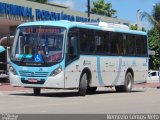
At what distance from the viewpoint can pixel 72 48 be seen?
22.4 m

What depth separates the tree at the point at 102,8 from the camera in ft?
286

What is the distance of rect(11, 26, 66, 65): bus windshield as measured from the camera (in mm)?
21781

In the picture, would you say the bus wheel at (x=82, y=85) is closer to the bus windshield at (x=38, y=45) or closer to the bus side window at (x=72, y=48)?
the bus side window at (x=72, y=48)

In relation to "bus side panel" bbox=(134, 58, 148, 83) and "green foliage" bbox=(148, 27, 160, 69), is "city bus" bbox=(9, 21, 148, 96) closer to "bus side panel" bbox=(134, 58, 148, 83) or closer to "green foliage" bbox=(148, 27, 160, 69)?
"bus side panel" bbox=(134, 58, 148, 83)

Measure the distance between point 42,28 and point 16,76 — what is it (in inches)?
90.9

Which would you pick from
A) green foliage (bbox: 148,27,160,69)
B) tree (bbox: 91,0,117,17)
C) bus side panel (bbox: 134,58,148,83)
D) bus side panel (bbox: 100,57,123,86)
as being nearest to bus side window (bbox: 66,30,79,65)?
bus side panel (bbox: 100,57,123,86)

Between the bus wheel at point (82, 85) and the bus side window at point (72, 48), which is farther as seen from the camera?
the bus wheel at point (82, 85)

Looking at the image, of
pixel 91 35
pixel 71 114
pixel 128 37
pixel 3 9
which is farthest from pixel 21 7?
pixel 71 114

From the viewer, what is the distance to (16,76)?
22234 mm

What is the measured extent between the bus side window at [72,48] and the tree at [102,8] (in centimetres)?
6399

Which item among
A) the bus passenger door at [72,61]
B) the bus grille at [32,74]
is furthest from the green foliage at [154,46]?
the bus grille at [32,74]

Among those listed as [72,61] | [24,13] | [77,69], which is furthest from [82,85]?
[24,13]

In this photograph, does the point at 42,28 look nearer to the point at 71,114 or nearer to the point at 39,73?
the point at 39,73

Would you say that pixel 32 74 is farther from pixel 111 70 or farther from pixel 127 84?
pixel 127 84
